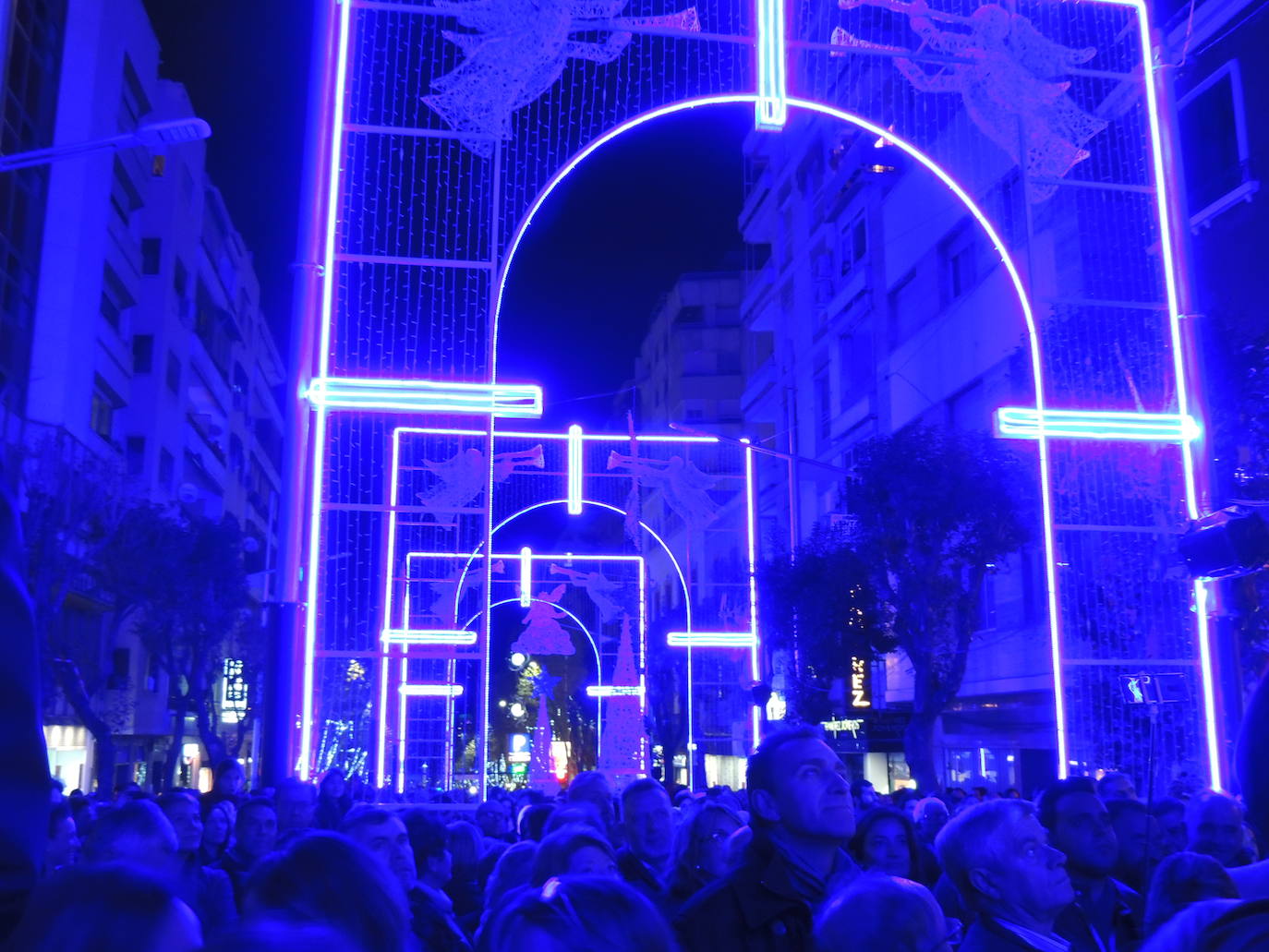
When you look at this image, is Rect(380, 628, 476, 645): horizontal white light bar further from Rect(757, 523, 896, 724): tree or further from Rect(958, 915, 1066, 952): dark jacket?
Rect(757, 523, 896, 724): tree

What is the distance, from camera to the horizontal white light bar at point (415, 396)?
11195 millimetres

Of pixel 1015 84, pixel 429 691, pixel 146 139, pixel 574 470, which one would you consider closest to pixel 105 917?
pixel 146 139

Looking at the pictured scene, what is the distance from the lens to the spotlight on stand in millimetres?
8727

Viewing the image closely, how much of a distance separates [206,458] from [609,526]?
133ft

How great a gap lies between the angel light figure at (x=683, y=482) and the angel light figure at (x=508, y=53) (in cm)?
1879

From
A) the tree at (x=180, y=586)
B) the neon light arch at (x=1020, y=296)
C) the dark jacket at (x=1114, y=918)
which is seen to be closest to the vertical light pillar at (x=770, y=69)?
the neon light arch at (x=1020, y=296)

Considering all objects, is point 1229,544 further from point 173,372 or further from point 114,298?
point 173,372

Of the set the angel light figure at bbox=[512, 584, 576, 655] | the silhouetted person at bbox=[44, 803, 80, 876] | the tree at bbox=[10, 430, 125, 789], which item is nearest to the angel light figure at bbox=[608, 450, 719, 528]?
the angel light figure at bbox=[512, 584, 576, 655]

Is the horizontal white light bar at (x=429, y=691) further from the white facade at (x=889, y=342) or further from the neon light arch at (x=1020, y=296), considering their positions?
the white facade at (x=889, y=342)

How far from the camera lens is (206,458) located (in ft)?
185

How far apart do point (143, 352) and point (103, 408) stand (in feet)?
14.5

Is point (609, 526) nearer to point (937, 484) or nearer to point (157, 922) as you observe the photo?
point (937, 484)

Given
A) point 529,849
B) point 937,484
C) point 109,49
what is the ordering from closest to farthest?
1. point 529,849
2. point 937,484
3. point 109,49

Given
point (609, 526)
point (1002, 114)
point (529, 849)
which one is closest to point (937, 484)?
point (1002, 114)
